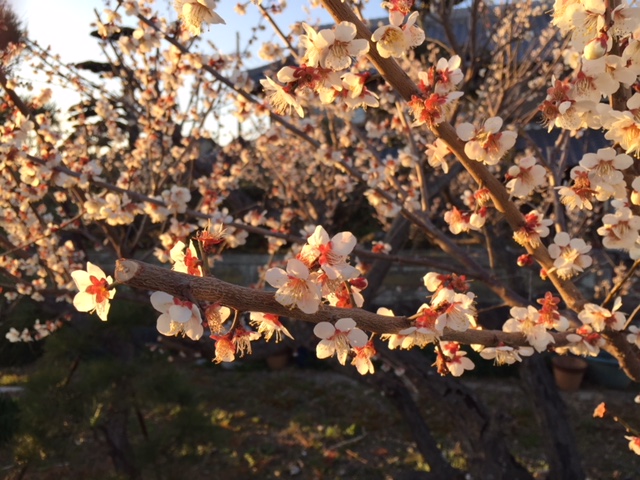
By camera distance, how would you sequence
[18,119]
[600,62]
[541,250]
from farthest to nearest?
[18,119] → [541,250] → [600,62]

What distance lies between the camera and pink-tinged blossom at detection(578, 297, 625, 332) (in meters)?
1.48

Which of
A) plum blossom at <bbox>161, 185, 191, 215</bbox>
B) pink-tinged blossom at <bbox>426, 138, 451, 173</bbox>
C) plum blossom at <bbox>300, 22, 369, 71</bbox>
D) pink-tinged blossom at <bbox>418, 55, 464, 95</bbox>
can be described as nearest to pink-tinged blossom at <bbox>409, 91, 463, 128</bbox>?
pink-tinged blossom at <bbox>418, 55, 464, 95</bbox>

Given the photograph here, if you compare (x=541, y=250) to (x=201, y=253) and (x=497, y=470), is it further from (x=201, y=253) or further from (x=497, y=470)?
(x=497, y=470)

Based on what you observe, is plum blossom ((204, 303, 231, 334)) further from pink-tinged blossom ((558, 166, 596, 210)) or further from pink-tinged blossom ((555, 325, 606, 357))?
pink-tinged blossom ((555, 325, 606, 357))

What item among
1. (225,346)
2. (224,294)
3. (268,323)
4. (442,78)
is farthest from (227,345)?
(442,78)

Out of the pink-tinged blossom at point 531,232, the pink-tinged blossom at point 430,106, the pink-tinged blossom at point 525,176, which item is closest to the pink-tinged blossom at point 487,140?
the pink-tinged blossom at point 430,106

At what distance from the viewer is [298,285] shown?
34.5 inches

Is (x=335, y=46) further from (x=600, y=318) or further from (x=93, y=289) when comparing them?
(x=600, y=318)

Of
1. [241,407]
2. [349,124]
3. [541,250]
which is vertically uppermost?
[349,124]

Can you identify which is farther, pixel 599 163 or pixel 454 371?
pixel 454 371

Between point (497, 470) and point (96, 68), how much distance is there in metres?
9.11

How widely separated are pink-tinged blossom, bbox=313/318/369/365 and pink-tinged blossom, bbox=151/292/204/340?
0.71 ft

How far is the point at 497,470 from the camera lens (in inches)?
139

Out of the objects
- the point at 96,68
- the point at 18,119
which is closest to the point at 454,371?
the point at 18,119
